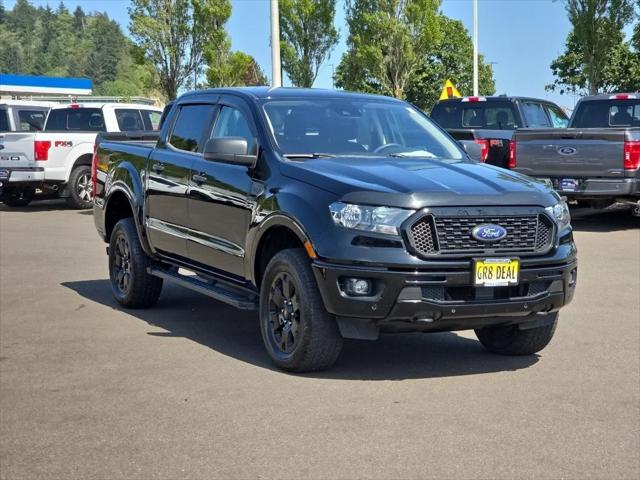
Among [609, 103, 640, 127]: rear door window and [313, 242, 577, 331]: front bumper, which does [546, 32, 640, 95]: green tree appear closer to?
[609, 103, 640, 127]: rear door window

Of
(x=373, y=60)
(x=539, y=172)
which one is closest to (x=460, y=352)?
(x=539, y=172)

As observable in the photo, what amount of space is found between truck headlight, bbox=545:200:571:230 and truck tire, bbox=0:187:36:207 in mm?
16384

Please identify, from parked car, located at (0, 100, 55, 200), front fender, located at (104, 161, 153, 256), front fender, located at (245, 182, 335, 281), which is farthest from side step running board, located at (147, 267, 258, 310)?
parked car, located at (0, 100, 55, 200)

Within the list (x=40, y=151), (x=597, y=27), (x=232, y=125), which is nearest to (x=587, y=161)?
(x=232, y=125)

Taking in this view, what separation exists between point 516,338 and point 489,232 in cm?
114

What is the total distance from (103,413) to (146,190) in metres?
3.24

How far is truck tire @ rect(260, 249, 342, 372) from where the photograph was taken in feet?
21.1

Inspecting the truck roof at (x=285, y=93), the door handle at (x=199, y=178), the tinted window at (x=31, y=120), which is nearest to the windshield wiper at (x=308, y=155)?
the truck roof at (x=285, y=93)

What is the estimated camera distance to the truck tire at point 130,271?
8891 mm

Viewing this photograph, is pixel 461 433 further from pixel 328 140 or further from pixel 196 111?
pixel 196 111

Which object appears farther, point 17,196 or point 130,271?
point 17,196

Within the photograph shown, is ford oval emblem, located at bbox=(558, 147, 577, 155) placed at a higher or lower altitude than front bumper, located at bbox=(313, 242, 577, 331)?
higher

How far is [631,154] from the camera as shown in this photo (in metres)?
14.9

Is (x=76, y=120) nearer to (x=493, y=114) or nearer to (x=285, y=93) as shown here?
(x=493, y=114)
